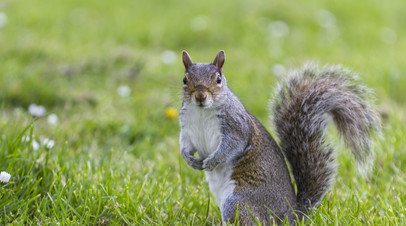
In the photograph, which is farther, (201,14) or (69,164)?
(201,14)

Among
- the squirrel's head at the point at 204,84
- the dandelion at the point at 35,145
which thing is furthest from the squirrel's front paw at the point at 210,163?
the dandelion at the point at 35,145

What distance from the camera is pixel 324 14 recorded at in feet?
21.2

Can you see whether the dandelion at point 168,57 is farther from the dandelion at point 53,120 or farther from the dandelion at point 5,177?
the dandelion at point 5,177

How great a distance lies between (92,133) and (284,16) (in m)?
3.74

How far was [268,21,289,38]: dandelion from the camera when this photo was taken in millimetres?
5629

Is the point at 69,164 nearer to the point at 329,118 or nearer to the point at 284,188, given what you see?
the point at 284,188

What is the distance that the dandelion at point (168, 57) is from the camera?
15.0ft

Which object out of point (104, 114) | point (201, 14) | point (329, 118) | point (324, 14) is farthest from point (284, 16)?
point (329, 118)

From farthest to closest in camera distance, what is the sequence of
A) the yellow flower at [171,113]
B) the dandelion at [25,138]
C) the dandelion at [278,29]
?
the dandelion at [278,29], the yellow flower at [171,113], the dandelion at [25,138]

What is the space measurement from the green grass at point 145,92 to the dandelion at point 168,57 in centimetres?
5

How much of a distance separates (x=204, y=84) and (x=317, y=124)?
0.55m

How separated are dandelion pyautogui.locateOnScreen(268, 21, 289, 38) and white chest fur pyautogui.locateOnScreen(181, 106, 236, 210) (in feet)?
12.0

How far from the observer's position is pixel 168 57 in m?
4.71

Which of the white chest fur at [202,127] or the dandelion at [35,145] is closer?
the white chest fur at [202,127]
